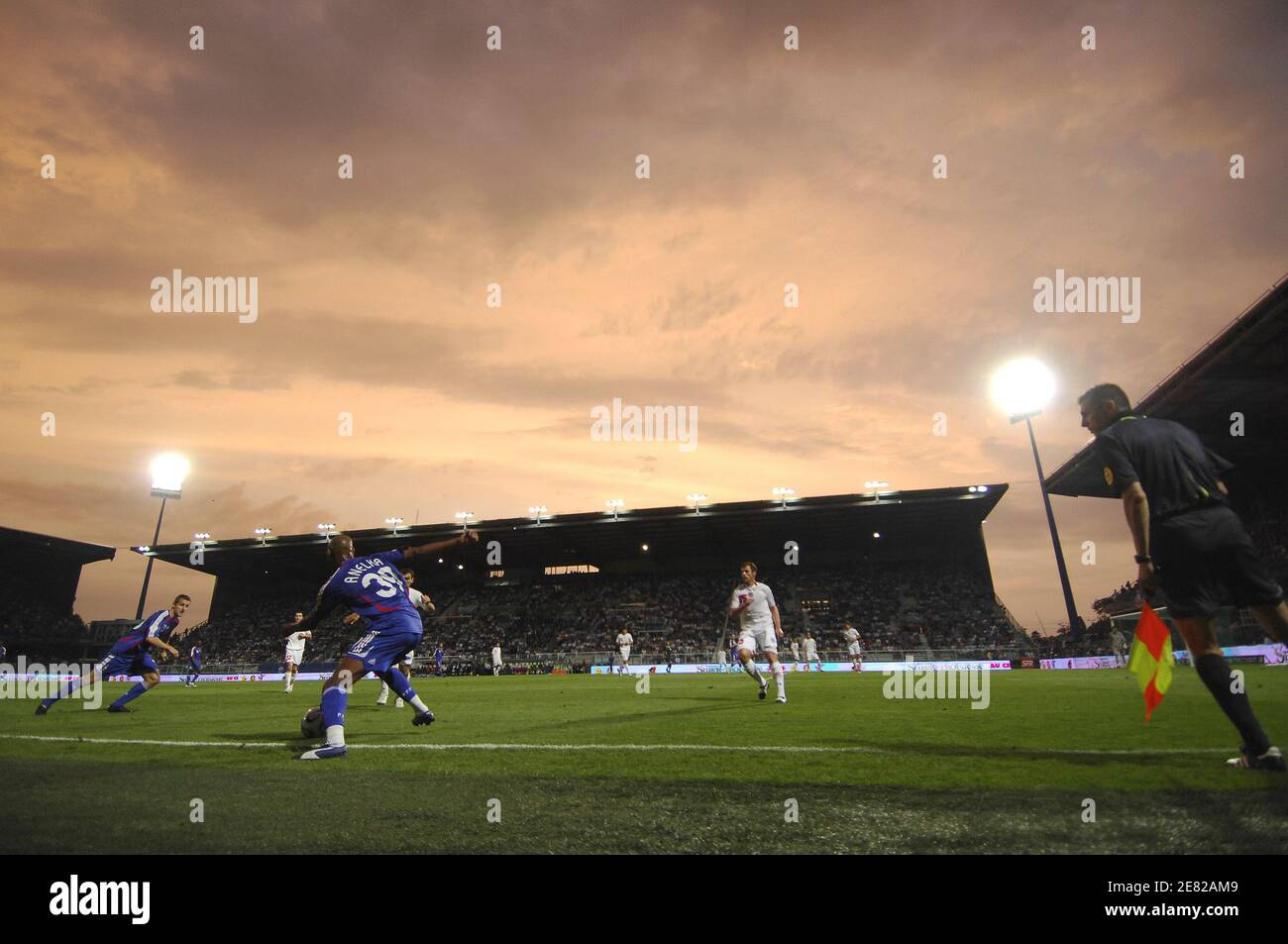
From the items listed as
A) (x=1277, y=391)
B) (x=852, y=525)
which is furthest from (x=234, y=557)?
(x=1277, y=391)

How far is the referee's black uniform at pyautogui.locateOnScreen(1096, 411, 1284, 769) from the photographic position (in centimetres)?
444

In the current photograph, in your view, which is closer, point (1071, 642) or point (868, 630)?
point (1071, 642)

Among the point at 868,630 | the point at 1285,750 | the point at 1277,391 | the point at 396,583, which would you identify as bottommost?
the point at 868,630

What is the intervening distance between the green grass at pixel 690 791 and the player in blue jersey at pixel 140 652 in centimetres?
451

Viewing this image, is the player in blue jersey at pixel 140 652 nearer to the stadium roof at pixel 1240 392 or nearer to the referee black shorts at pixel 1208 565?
the referee black shorts at pixel 1208 565

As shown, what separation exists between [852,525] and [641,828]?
153ft

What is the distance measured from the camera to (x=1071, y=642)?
106ft

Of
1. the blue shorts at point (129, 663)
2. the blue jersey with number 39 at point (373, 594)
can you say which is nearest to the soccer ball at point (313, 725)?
the blue jersey with number 39 at point (373, 594)

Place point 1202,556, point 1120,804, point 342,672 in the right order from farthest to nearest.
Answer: point 342,672 → point 1202,556 → point 1120,804

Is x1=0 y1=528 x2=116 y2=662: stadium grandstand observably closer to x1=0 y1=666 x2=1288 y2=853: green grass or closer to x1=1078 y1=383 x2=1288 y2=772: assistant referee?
x1=0 y1=666 x2=1288 y2=853: green grass

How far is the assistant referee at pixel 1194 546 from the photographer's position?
14.5ft

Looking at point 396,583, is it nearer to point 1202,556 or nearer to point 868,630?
point 1202,556

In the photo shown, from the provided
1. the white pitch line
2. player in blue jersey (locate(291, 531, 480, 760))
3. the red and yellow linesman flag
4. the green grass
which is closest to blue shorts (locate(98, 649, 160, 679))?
the green grass
